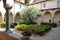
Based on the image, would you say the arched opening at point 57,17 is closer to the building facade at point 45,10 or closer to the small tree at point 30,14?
the building facade at point 45,10

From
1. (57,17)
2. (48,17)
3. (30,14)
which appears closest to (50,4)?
(48,17)

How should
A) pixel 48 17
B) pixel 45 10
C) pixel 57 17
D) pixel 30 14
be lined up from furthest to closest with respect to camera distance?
pixel 48 17
pixel 45 10
pixel 57 17
pixel 30 14

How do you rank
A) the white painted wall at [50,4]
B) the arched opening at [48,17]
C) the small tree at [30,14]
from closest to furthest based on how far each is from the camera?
1. the small tree at [30,14]
2. the white painted wall at [50,4]
3. the arched opening at [48,17]

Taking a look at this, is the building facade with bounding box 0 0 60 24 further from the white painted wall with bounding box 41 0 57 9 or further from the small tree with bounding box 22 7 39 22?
the small tree with bounding box 22 7 39 22

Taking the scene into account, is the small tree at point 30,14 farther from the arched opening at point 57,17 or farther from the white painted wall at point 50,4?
the arched opening at point 57,17

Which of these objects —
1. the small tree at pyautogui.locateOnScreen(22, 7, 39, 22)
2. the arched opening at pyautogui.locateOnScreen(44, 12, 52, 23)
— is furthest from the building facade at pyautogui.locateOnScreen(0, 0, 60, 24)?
the small tree at pyautogui.locateOnScreen(22, 7, 39, 22)

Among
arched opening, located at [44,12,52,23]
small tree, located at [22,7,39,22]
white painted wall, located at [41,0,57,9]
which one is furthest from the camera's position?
arched opening, located at [44,12,52,23]

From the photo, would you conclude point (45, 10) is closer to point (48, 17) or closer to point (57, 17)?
point (48, 17)

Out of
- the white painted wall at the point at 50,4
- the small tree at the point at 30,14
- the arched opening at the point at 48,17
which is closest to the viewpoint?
the small tree at the point at 30,14

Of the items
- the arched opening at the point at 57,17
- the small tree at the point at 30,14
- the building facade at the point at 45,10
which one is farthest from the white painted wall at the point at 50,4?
the small tree at the point at 30,14

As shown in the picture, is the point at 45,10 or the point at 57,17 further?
the point at 45,10

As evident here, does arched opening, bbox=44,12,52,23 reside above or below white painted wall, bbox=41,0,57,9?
below

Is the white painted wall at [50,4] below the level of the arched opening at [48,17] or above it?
above

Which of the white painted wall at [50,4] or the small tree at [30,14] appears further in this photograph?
the white painted wall at [50,4]
